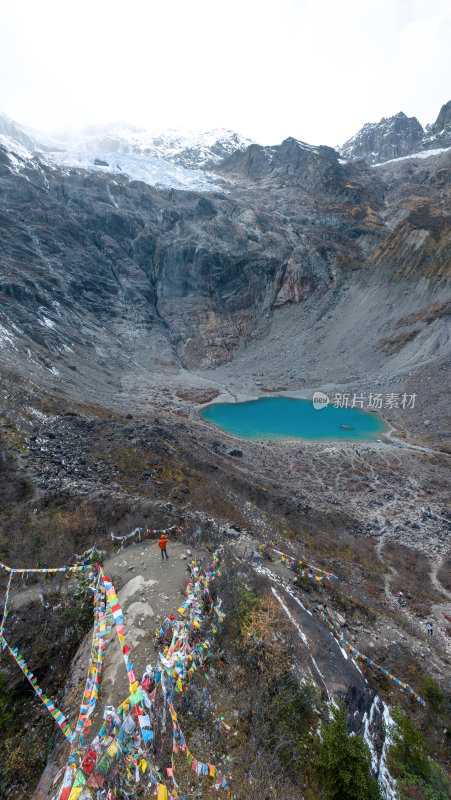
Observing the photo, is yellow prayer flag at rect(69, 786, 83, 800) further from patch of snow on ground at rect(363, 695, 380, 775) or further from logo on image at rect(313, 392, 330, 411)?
logo on image at rect(313, 392, 330, 411)

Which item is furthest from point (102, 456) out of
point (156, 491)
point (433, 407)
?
point (433, 407)

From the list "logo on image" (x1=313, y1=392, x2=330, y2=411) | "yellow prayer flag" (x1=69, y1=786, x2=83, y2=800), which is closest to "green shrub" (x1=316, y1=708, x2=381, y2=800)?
"yellow prayer flag" (x1=69, y1=786, x2=83, y2=800)

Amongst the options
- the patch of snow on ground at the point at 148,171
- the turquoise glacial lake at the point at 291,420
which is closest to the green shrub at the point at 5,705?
the turquoise glacial lake at the point at 291,420

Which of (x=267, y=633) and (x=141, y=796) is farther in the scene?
(x=267, y=633)

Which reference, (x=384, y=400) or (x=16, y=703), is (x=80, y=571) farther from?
(x=384, y=400)

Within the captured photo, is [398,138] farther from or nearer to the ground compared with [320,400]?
farther from the ground

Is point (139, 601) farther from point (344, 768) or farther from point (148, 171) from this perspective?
point (148, 171)

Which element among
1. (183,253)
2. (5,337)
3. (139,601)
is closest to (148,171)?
(183,253)
